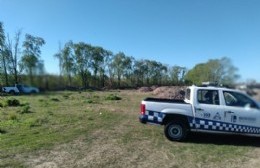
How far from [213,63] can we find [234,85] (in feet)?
7.93

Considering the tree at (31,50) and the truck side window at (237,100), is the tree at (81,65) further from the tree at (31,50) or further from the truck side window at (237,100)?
the truck side window at (237,100)

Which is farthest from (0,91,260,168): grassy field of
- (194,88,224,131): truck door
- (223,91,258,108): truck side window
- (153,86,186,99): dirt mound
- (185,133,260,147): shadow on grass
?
(153,86,186,99): dirt mound

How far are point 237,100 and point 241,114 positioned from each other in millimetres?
467

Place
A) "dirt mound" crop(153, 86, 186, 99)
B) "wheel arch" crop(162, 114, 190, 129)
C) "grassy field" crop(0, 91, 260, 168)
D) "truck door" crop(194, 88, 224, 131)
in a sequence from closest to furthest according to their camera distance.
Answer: "grassy field" crop(0, 91, 260, 168) → "truck door" crop(194, 88, 224, 131) → "wheel arch" crop(162, 114, 190, 129) → "dirt mound" crop(153, 86, 186, 99)

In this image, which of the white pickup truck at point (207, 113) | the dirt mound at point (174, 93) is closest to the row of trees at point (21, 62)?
the white pickup truck at point (207, 113)

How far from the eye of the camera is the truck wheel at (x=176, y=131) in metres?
10.3

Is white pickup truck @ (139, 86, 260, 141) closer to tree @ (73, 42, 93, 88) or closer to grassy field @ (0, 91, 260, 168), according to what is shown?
grassy field @ (0, 91, 260, 168)

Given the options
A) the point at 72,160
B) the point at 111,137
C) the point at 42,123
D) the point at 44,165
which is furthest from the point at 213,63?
the point at 42,123

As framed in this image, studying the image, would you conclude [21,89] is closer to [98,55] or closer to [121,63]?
[98,55]

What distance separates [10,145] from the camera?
31.7 ft

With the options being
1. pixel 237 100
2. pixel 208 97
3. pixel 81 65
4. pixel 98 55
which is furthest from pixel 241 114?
pixel 98 55

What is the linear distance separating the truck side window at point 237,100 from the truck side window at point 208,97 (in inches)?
11.8

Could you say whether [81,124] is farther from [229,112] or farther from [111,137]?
[229,112]

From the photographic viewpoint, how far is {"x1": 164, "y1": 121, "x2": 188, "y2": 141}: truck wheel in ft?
33.9
